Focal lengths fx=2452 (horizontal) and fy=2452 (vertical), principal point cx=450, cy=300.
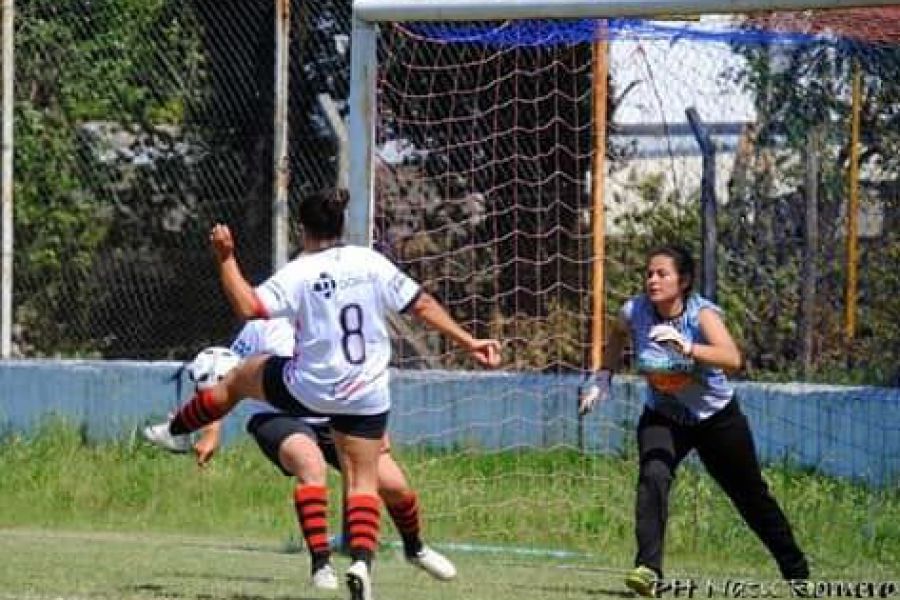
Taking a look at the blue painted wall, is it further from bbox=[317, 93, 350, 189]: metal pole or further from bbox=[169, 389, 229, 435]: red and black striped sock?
bbox=[169, 389, 229, 435]: red and black striped sock

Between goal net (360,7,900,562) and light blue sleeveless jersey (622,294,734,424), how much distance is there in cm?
352

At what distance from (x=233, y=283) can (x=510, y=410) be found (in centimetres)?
636

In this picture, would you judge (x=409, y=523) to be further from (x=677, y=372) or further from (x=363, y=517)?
(x=677, y=372)

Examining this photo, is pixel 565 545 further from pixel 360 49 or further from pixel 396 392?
pixel 360 49

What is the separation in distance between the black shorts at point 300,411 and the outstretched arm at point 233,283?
0.55 m

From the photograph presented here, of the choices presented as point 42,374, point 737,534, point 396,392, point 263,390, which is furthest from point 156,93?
point 263,390

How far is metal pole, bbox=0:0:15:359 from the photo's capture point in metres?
17.8

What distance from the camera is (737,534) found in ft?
47.8

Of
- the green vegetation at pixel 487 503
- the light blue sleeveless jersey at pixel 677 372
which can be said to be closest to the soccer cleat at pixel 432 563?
the light blue sleeveless jersey at pixel 677 372

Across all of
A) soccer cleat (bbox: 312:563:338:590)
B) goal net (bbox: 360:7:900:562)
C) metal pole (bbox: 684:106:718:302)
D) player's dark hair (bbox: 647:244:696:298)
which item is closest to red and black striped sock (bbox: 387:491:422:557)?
soccer cleat (bbox: 312:563:338:590)

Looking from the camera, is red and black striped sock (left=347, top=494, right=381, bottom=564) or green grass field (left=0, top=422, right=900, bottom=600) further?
green grass field (left=0, top=422, right=900, bottom=600)

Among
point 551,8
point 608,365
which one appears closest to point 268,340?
point 608,365

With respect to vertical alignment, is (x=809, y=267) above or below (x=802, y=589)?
above

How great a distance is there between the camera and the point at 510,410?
16344 millimetres
